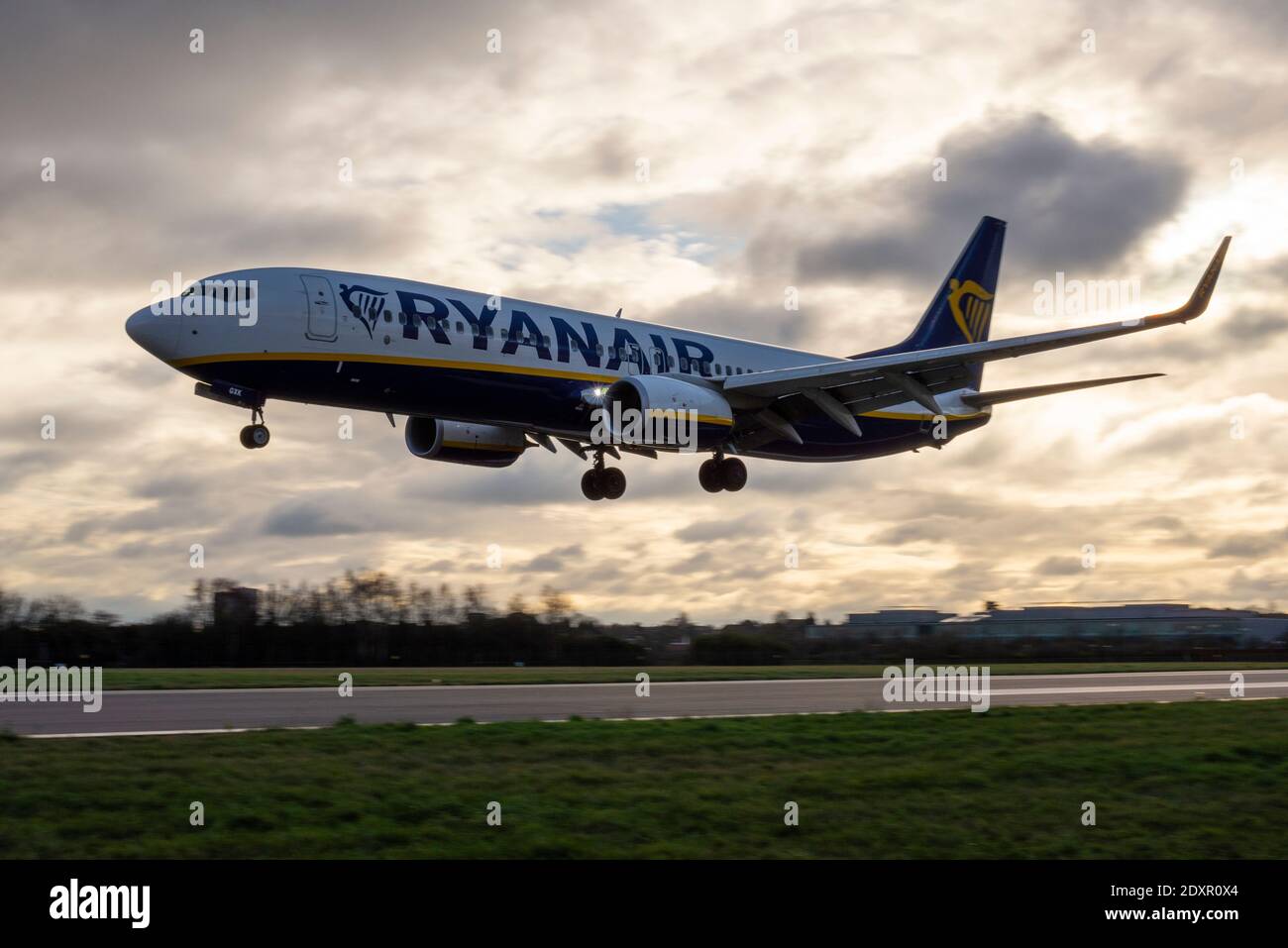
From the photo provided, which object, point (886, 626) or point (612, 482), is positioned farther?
point (886, 626)

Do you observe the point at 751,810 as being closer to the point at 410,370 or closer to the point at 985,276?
the point at 410,370

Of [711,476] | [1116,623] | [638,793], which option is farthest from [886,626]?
[638,793]

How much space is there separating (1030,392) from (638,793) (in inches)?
977

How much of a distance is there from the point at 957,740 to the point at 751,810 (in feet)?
21.9

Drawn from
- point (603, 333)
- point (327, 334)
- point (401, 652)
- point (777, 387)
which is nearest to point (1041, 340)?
point (777, 387)

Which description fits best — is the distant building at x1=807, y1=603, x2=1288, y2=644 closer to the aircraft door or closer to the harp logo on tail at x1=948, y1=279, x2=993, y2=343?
the harp logo on tail at x1=948, y1=279, x2=993, y2=343

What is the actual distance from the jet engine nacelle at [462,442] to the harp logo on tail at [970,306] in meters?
17.5

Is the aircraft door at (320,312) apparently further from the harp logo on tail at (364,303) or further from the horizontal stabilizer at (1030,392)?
the horizontal stabilizer at (1030,392)

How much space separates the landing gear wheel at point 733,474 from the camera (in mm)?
36156

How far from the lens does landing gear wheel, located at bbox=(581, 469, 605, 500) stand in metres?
37.1

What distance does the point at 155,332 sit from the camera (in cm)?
2477

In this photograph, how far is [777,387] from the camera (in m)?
32.2

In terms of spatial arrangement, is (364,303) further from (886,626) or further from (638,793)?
(886,626)

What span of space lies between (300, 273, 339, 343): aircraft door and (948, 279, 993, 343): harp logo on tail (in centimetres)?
2481
